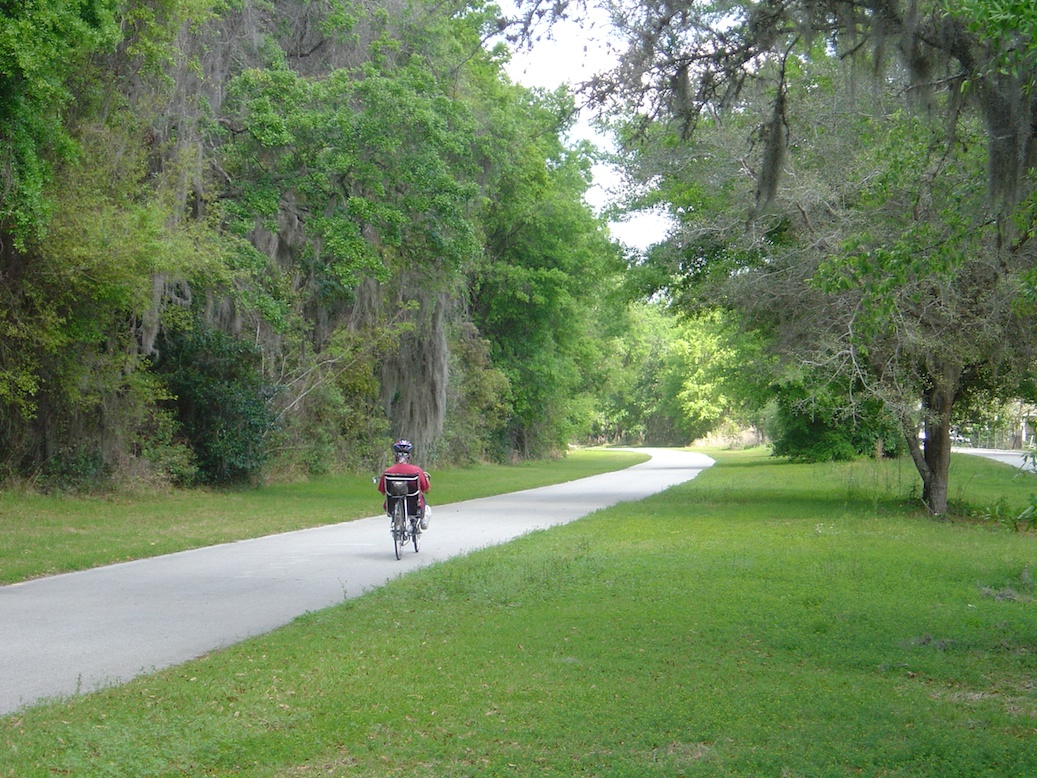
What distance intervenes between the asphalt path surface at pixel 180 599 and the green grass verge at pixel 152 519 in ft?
2.07

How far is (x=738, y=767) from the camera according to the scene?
5348 mm

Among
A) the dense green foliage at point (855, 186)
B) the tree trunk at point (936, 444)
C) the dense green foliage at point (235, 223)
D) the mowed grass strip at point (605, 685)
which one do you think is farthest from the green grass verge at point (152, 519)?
the tree trunk at point (936, 444)

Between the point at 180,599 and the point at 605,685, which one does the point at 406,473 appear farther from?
the point at 605,685

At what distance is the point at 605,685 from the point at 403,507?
7.84m

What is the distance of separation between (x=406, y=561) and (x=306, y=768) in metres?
8.64

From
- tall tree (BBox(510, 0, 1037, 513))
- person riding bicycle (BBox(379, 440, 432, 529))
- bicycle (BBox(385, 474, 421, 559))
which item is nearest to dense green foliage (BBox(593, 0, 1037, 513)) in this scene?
tall tree (BBox(510, 0, 1037, 513))

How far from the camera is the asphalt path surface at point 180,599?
7.63 m

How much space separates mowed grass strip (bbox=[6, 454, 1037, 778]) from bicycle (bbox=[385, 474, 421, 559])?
5.51 feet

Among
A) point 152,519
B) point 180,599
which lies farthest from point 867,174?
point 152,519

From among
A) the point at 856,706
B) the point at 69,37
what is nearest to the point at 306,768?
the point at 856,706

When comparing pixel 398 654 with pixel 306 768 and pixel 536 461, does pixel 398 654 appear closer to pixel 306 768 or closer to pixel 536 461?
pixel 306 768

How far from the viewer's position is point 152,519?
62.0 ft

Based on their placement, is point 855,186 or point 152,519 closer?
point 855,186

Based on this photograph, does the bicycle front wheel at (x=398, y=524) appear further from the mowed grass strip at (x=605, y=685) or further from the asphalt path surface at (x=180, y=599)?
the mowed grass strip at (x=605, y=685)
